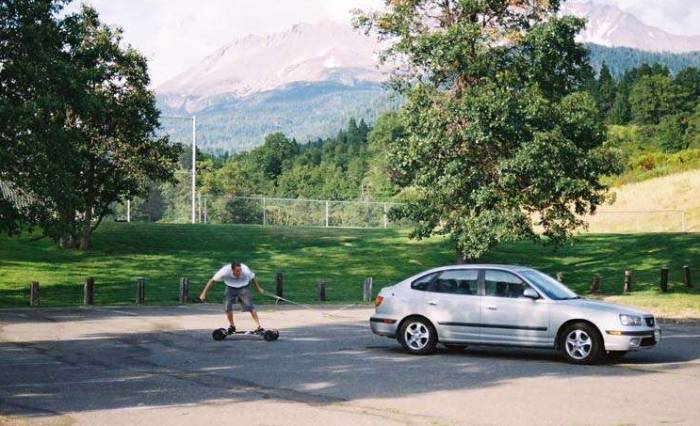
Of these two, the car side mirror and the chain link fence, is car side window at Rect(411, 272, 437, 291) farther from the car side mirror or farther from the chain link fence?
the chain link fence

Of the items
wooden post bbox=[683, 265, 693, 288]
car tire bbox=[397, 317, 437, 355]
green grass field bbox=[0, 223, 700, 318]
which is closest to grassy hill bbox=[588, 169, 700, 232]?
green grass field bbox=[0, 223, 700, 318]

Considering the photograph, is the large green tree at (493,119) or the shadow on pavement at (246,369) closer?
the shadow on pavement at (246,369)

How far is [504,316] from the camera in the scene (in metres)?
15.1

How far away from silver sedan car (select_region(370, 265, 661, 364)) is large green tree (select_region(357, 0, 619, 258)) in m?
16.2

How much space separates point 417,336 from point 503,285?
1704 millimetres

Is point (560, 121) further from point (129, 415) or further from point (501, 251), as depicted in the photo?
point (129, 415)

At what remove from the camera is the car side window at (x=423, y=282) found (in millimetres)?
16016

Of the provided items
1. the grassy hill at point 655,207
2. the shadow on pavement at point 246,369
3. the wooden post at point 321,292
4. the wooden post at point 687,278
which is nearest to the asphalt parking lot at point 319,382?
the shadow on pavement at point 246,369

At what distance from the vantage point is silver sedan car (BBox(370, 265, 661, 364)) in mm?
14453

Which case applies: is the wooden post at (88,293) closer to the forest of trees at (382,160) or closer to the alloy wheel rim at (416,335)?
the alloy wheel rim at (416,335)

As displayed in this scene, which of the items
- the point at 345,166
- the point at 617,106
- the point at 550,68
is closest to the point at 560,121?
the point at 550,68

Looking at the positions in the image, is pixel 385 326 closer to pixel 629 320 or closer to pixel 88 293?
pixel 629 320

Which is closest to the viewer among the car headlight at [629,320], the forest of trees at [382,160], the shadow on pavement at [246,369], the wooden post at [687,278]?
the shadow on pavement at [246,369]

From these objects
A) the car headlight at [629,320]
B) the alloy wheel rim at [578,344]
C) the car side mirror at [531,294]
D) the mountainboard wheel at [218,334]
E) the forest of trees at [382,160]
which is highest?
the forest of trees at [382,160]
